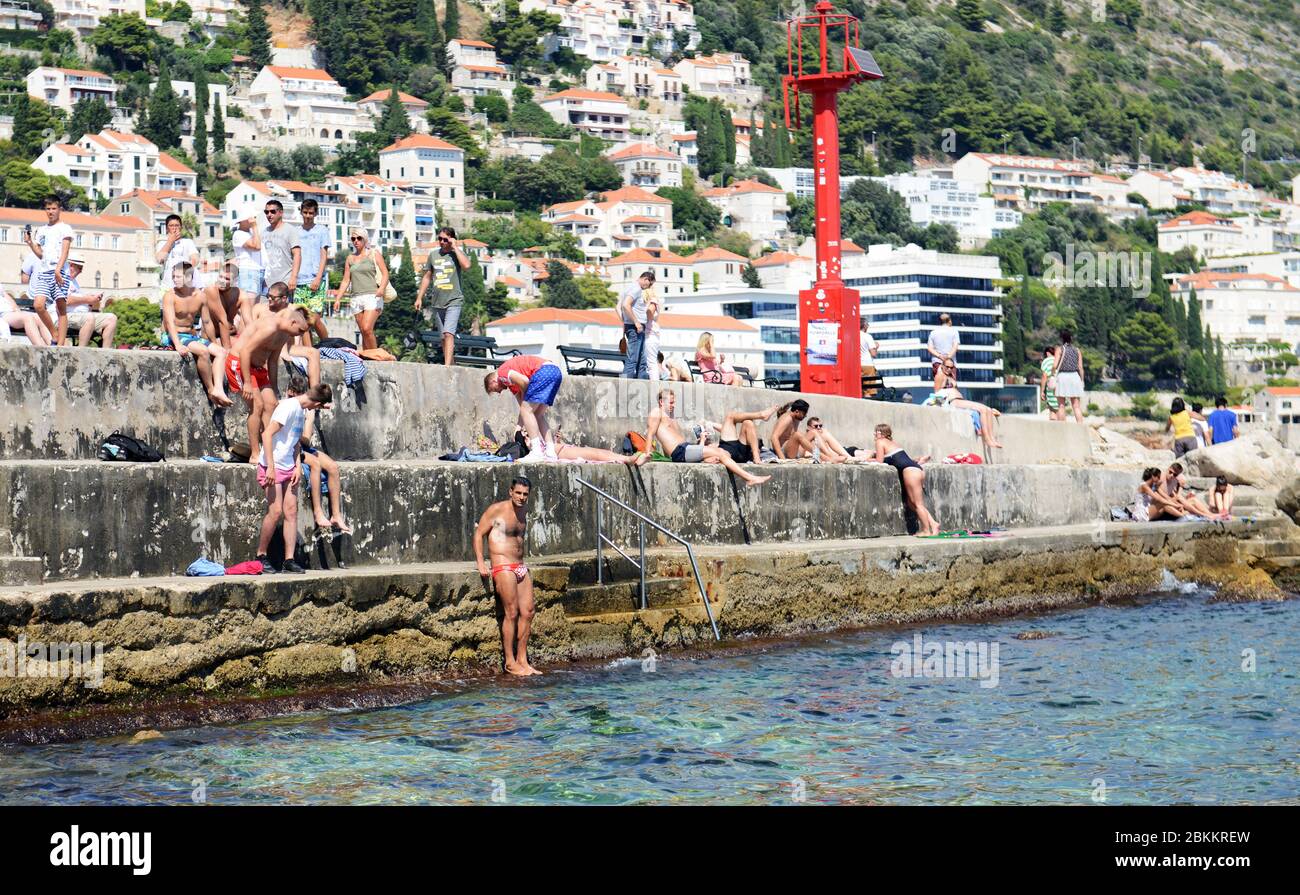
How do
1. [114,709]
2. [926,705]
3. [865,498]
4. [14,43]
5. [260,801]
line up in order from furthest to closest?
[14,43]
[865,498]
[926,705]
[114,709]
[260,801]

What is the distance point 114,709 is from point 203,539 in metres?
1.40

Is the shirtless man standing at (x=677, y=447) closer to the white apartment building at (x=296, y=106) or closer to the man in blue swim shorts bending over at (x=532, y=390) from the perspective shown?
the man in blue swim shorts bending over at (x=532, y=390)

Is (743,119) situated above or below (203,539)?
above

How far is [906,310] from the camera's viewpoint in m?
123

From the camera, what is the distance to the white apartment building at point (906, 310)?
4801 inches

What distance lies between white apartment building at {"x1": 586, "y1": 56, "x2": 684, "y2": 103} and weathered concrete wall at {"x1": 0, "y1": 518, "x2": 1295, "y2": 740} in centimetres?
16940

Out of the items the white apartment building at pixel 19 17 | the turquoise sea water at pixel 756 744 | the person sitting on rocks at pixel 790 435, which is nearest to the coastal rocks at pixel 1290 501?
the person sitting on rocks at pixel 790 435

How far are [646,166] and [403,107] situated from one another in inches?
924

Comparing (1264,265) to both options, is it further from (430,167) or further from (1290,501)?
(1290,501)

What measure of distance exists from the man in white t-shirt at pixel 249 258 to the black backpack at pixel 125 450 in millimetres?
2917

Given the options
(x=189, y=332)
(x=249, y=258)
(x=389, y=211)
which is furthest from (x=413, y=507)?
(x=389, y=211)

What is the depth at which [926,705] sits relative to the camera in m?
11.8
